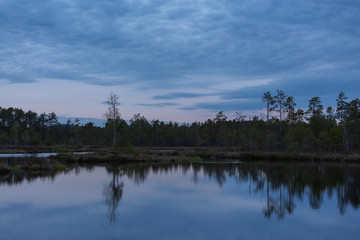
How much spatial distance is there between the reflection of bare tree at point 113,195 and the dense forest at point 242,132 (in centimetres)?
2631

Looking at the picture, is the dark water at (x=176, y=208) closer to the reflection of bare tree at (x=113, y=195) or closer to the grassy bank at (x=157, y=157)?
the reflection of bare tree at (x=113, y=195)

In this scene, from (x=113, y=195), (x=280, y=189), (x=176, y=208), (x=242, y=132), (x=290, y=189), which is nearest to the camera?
(x=176, y=208)

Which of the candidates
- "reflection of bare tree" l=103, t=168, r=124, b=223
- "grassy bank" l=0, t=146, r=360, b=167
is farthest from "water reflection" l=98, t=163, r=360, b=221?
"grassy bank" l=0, t=146, r=360, b=167

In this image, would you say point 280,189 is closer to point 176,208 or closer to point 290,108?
point 176,208

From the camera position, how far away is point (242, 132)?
86.2m

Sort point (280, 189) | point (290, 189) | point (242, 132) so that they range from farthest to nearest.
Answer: point (242, 132), point (290, 189), point (280, 189)

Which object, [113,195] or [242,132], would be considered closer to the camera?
[113,195]

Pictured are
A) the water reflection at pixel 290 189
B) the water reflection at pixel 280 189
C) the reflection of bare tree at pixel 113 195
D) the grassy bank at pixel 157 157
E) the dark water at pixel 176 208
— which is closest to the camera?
the dark water at pixel 176 208

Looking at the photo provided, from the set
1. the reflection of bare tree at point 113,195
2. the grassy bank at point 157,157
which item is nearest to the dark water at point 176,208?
the reflection of bare tree at point 113,195

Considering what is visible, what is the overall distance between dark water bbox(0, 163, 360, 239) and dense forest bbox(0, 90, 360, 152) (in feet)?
92.8

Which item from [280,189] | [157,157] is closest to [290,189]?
[280,189]

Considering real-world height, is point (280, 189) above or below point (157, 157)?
below

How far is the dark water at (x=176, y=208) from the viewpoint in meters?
11.4

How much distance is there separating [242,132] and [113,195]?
70890 millimetres
